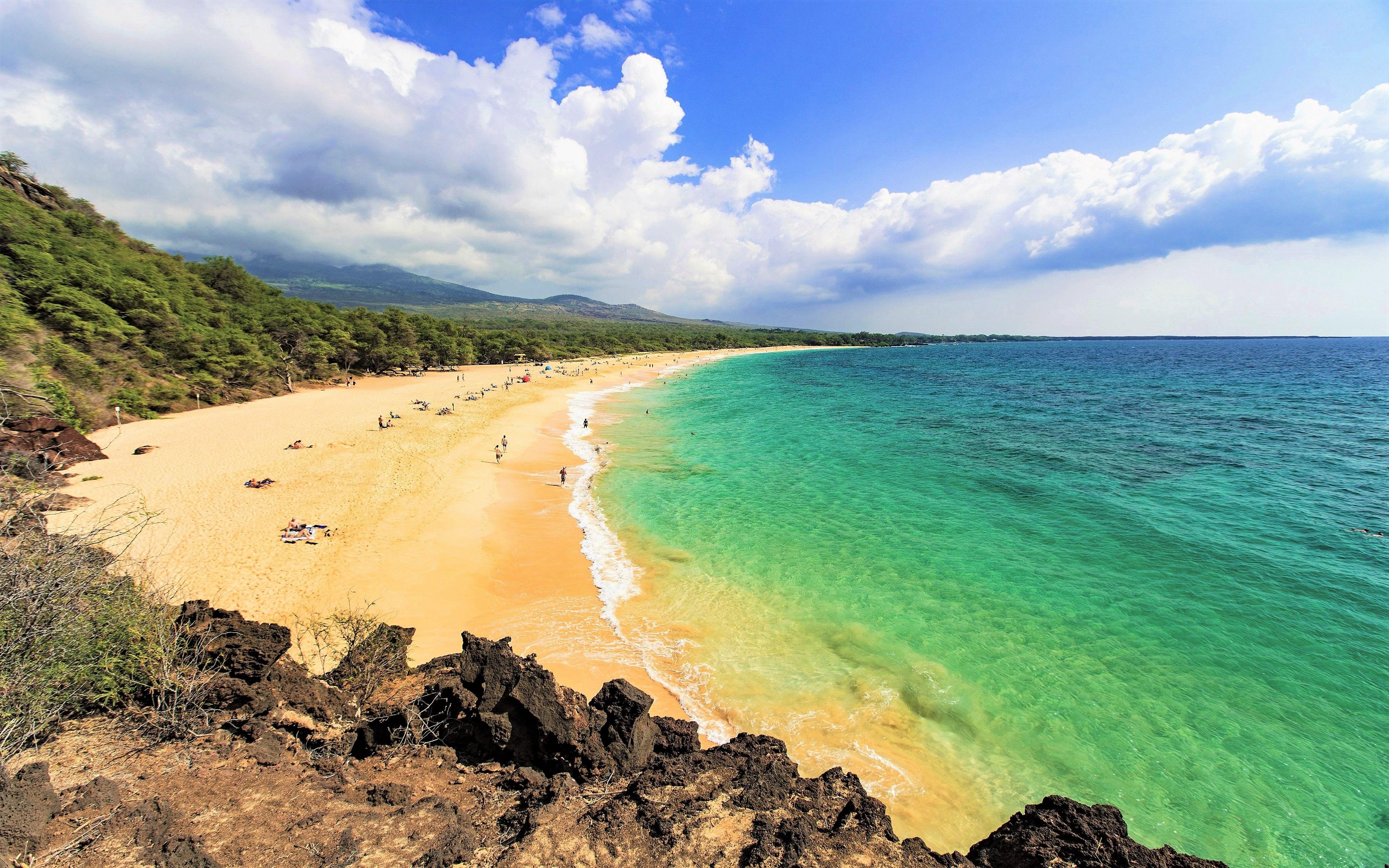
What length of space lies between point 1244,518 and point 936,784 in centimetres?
1951

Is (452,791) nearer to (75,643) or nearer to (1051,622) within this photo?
(75,643)

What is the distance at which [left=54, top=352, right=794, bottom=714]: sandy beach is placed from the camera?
1172 centimetres

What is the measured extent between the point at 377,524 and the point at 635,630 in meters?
10.7

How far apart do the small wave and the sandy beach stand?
30 centimetres

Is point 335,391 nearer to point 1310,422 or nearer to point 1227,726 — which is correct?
point 1227,726

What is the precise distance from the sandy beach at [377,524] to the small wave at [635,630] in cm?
30

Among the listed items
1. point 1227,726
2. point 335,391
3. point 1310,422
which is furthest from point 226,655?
point 1310,422

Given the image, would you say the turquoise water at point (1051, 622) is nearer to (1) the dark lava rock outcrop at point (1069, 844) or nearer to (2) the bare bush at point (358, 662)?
(1) the dark lava rock outcrop at point (1069, 844)

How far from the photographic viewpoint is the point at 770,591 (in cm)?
1395

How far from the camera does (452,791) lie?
5605mm

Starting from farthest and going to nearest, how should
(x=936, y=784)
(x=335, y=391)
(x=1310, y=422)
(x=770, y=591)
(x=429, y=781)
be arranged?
(x=335, y=391) < (x=1310, y=422) < (x=770, y=591) < (x=936, y=784) < (x=429, y=781)

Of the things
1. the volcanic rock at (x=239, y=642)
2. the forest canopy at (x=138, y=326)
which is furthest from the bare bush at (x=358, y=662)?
the forest canopy at (x=138, y=326)

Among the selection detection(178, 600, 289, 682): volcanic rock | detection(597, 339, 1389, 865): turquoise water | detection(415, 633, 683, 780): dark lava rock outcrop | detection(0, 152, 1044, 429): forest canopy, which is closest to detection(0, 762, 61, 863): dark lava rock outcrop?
detection(178, 600, 289, 682): volcanic rock

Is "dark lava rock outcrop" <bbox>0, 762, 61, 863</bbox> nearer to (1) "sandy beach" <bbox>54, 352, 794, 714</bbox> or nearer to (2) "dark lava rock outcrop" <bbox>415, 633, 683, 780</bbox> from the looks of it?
(2) "dark lava rock outcrop" <bbox>415, 633, 683, 780</bbox>
